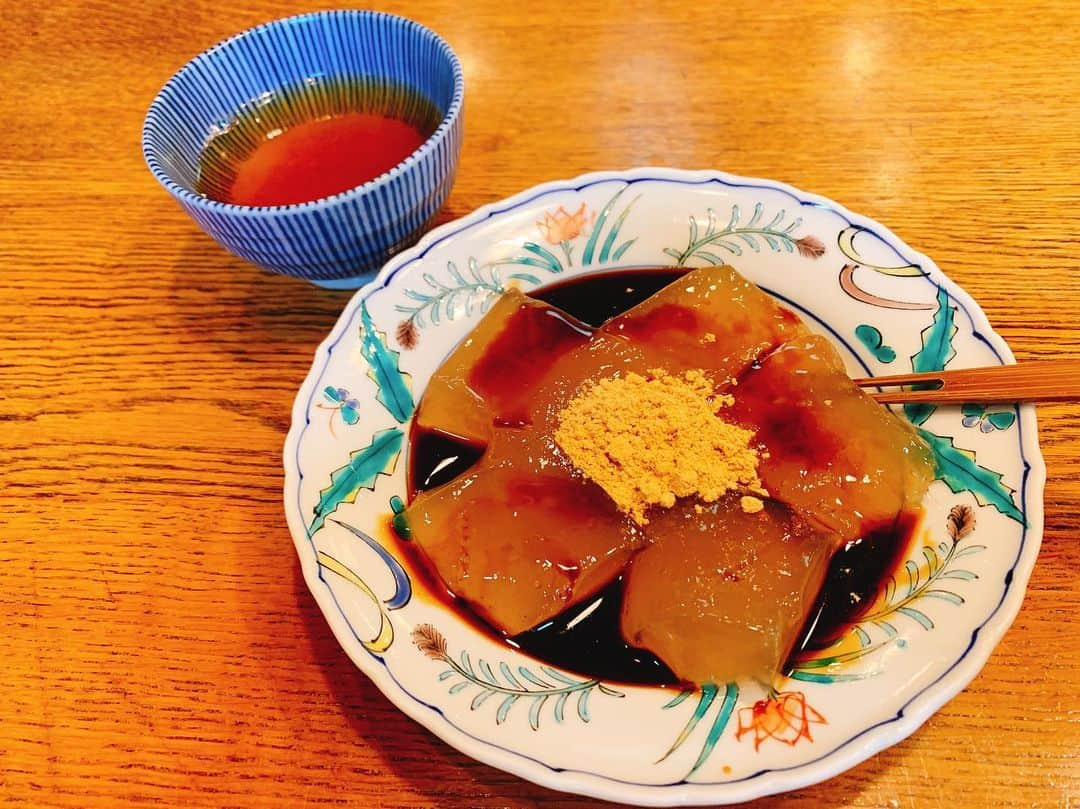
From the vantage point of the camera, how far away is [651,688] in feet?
3.91

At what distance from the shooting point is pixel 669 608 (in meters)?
1.25

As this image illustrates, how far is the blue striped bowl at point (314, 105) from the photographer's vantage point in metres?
1.55

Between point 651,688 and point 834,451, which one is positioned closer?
point 651,688

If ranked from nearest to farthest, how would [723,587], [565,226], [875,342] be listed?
[723,587] → [875,342] → [565,226]

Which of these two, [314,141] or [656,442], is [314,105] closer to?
[314,141]

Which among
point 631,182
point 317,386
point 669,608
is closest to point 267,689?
point 317,386

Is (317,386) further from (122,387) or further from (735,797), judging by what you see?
(735,797)

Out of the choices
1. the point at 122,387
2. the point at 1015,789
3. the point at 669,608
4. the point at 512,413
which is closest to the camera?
the point at 1015,789

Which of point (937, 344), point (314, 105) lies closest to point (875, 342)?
point (937, 344)

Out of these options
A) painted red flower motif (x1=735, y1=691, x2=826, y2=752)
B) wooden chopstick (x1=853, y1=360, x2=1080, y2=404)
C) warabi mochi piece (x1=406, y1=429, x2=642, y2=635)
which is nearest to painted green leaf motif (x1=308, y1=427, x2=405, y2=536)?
warabi mochi piece (x1=406, y1=429, x2=642, y2=635)

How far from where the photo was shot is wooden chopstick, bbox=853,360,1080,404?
1312 mm

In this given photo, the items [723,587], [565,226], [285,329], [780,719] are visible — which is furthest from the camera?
[285,329]

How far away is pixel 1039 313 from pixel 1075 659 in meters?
0.79

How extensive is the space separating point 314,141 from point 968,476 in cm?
162
